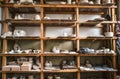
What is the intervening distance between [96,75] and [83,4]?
161cm

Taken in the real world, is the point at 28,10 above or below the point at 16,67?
above

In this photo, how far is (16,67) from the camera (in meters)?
3.81

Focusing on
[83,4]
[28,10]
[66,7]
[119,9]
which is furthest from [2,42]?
[119,9]

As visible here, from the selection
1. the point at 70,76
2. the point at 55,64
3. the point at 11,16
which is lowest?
the point at 70,76

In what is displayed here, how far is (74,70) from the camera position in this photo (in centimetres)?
389

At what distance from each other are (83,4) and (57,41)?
39.9 inches

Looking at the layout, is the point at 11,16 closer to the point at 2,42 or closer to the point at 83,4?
the point at 2,42

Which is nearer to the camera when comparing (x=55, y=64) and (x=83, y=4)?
(x=83, y=4)

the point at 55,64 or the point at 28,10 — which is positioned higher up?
the point at 28,10

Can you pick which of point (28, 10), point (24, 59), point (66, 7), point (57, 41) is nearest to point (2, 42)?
point (24, 59)

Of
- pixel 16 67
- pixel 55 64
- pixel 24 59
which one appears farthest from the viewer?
pixel 55 64

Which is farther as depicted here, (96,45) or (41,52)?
(96,45)

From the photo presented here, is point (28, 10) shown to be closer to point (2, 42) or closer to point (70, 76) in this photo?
point (2, 42)

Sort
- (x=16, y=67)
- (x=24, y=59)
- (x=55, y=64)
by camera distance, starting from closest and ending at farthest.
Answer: (x=16, y=67) < (x=24, y=59) < (x=55, y=64)
